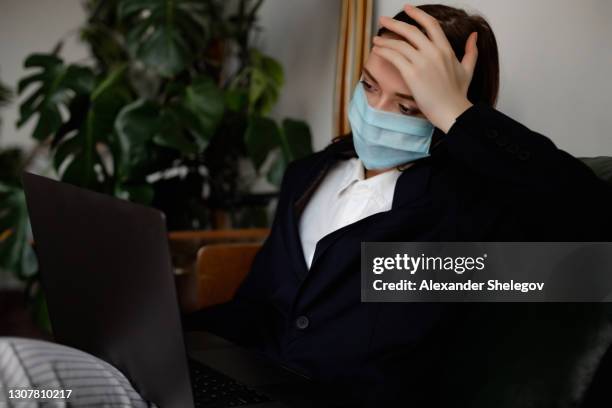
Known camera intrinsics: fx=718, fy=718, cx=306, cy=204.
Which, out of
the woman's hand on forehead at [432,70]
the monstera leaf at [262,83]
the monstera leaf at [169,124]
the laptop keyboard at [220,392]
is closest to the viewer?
the laptop keyboard at [220,392]

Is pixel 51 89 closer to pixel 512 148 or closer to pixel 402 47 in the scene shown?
pixel 402 47

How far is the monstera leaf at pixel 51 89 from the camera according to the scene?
2285 millimetres

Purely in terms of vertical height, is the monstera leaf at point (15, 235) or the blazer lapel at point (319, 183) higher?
the blazer lapel at point (319, 183)

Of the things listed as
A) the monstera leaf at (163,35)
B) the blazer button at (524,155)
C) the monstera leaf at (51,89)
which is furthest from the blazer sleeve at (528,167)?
the monstera leaf at (51,89)

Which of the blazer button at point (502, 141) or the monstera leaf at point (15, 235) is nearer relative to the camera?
the blazer button at point (502, 141)

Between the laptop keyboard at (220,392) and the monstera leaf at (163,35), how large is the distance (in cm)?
146

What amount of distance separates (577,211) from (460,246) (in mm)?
206

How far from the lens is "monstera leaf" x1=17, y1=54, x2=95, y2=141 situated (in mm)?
2285

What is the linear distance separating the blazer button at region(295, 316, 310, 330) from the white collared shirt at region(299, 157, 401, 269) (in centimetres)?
14

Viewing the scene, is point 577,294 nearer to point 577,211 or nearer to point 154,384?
point 577,211

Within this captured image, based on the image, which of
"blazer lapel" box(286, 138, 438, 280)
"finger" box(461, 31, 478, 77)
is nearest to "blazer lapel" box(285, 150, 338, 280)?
"blazer lapel" box(286, 138, 438, 280)

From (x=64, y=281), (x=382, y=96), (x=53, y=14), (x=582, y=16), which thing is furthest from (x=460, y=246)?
(x=53, y=14)

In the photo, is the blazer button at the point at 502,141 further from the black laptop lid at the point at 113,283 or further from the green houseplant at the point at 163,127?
the green houseplant at the point at 163,127

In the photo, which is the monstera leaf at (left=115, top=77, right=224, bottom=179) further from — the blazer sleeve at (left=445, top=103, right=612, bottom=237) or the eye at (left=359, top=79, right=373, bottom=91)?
the blazer sleeve at (left=445, top=103, right=612, bottom=237)
